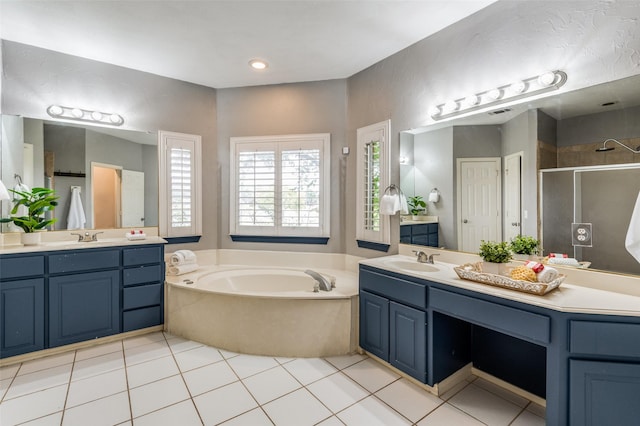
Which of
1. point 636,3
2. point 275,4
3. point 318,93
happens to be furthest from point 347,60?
point 636,3

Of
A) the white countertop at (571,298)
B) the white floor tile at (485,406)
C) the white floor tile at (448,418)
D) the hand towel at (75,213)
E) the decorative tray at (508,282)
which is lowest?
the white floor tile at (485,406)

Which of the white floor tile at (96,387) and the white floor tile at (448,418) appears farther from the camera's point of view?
the white floor tile at (96,387)

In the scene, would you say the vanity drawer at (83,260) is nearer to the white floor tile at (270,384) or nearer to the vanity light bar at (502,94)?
the white floor tile at (270,384)

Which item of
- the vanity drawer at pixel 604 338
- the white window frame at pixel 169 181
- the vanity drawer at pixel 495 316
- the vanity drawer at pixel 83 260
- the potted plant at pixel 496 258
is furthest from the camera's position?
the white window frame at pixel 169 181

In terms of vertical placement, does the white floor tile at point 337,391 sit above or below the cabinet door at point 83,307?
below

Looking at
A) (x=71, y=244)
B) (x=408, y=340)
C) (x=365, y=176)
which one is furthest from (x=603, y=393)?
(x=71, y=244)

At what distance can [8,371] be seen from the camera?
7.16ft

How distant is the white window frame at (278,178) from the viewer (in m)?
3.29

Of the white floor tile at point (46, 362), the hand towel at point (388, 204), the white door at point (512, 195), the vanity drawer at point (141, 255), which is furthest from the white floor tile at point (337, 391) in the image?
the white floor tile at point (46, 362)

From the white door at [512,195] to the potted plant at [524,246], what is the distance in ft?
0.14

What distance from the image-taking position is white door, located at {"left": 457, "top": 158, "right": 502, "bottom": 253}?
212cm

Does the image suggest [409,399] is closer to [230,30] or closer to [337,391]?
[337,391]

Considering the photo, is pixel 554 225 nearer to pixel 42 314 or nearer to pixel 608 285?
pixel 608 285

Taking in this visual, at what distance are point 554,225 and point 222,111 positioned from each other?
11.5ft
